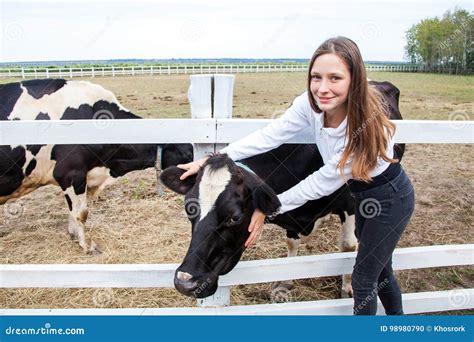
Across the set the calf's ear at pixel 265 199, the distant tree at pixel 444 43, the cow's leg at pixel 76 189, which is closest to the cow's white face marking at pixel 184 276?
the calf's ear at pixel 265 199

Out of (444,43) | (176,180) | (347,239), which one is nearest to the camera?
(176,180)

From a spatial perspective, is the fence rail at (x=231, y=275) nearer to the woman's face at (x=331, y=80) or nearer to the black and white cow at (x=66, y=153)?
the woman's face at (x=331, y=80)

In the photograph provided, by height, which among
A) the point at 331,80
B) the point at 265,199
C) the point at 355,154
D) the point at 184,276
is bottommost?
the point at 184,276

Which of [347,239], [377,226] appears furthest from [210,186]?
[347,239]

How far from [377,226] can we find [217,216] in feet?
3.07

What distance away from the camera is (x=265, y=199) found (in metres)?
2.43

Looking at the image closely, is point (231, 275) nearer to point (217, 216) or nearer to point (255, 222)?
point (255, 222)

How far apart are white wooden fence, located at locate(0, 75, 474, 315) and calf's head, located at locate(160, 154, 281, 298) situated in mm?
252

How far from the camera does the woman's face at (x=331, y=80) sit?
7.10 feet

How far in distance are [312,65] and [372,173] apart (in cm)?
69

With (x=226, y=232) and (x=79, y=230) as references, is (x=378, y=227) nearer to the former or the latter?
(x=226, y=232)

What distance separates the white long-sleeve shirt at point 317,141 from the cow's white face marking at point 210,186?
21 cm

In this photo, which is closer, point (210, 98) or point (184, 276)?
point (184, 276)

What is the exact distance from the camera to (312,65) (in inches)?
89.3
